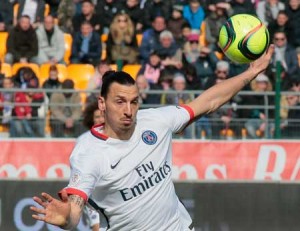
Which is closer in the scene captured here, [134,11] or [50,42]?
[50,42]

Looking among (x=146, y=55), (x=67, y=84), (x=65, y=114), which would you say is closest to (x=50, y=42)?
(x=67, y=84)

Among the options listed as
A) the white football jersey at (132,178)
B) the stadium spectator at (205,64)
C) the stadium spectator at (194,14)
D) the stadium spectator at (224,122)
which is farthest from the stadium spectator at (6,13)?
the white football jersey at (132,178)

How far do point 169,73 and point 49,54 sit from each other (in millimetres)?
2237

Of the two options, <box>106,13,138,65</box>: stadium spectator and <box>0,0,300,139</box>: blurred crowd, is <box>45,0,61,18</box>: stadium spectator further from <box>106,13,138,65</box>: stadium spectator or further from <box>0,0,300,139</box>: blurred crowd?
<box>106,13,138,65</box>: stadium spectator

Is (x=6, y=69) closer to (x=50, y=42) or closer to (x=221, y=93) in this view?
(x=50, y=42)

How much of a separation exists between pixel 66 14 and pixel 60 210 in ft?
40.1

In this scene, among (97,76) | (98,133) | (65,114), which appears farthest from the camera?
(97,76)

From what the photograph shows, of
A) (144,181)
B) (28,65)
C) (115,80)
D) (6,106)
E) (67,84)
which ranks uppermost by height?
(115,80)

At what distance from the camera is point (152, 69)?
16.0 metres

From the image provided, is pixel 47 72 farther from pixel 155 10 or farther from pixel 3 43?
pixel 155 10

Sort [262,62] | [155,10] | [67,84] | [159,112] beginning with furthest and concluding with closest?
1. [155,10]
2. [67,84]
3. [262,62]
4. [159,112]

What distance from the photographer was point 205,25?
684 inches

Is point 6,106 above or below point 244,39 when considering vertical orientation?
below

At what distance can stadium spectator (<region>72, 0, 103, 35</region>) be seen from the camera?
1717 cm
